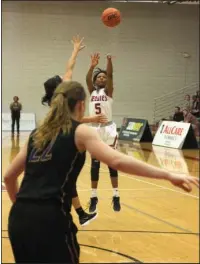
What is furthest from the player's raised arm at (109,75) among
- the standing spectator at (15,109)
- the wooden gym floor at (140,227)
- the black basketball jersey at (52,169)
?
the standing spectator at (15,109)

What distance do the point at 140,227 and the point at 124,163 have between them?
4.03 metres

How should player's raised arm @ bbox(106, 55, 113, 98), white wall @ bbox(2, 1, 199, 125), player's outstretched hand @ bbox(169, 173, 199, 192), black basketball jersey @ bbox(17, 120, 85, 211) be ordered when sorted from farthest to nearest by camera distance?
white wall @ bbox(2, 1, 199, 125) → player's raised arm @ bbox(106, 55, 113, 98) → black basketball jersey @ bbox(17, 120, 85, 211) → player's outstretched hand @ bbox(169, 173, 199, 192)

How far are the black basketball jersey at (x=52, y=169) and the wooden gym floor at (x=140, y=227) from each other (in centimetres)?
253

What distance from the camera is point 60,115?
2994 millimetres

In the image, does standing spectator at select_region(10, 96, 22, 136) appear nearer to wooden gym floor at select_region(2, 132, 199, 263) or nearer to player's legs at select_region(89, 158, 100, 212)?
wooden gym floor at select_region(2, 132, 199, 263)

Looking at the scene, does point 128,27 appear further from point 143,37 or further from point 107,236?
point 107,236

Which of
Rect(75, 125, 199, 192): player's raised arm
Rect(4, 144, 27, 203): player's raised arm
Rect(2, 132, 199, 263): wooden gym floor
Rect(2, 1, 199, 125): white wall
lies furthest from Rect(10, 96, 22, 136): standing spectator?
Rect(75, 125, 199, 192): player's raised arm

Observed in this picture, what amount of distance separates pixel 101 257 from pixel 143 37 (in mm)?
23060

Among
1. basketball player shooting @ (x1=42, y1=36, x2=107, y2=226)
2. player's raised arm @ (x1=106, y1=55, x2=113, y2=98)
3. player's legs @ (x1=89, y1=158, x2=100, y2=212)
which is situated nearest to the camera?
basketball player shooting @ (x1=42, y1=36, x2=107, y2=226)

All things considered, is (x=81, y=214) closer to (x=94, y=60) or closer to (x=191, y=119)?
(x=94, y=60)

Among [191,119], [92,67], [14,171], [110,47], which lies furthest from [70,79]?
[110,47]

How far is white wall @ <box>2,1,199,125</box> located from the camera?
2659 centimetres

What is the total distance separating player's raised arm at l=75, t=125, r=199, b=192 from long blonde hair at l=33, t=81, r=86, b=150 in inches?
5.9

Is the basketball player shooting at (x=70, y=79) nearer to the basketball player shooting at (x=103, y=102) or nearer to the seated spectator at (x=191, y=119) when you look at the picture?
the basketball player shooting at (x=103, y=102)
